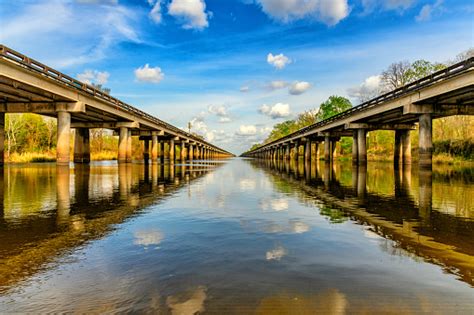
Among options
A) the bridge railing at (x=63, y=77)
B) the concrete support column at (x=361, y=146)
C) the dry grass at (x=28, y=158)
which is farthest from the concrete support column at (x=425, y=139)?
the dry grass at (x=28, y=158)

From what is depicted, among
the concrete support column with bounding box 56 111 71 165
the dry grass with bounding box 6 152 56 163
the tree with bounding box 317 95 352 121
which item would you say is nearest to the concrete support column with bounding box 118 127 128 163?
the concrete support column with bounding box 56 111 71 165

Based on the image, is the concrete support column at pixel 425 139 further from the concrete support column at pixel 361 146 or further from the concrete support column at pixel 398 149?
the concrete support column at pixel 398 149

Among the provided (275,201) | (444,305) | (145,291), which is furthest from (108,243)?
(275,201)

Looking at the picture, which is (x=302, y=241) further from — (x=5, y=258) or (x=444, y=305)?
(x=5, y=258)

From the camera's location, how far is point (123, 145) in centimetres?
4562

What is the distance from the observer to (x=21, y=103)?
31.6 metres

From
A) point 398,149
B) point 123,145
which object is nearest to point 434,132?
point 398,149

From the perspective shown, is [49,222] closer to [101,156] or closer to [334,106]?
[101,156]

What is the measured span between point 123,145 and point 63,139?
1494cm

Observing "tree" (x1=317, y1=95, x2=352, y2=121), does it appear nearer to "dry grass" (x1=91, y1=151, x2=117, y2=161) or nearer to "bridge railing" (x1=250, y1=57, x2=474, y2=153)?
"bridge railing" (x1=250, y1=57, x2=474, y2=153)

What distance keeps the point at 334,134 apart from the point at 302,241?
5517 cm

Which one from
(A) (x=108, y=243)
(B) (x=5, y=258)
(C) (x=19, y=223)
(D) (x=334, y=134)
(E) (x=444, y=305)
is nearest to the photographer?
(E) (x=444, y=305)

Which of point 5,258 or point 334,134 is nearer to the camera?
point 5,258

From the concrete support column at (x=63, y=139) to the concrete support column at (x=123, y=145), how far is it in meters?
13.9
